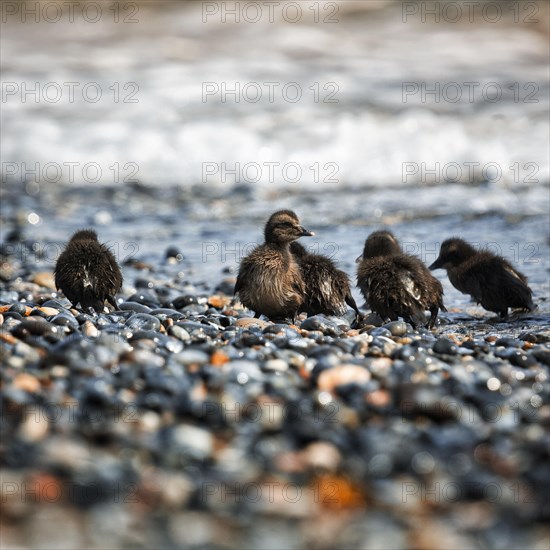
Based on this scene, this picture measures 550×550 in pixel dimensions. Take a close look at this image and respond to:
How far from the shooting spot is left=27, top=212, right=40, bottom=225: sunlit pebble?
39.1 ft

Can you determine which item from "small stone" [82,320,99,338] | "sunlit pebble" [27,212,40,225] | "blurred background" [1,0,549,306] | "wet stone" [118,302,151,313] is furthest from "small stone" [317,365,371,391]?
"sunlit pebble" [27,212,40,225]

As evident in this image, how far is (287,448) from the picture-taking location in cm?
352

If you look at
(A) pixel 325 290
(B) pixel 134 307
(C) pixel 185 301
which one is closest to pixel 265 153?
(C) pixel 185 301

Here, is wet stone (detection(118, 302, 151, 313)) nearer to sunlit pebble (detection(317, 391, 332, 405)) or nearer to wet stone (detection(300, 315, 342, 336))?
wet stone (detection(300, 315, 342, 336))

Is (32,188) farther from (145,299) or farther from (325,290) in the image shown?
(325,290)

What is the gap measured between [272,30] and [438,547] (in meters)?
19.0

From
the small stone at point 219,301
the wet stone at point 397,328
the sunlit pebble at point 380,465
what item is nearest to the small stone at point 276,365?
the sunlit pebble at point 380,465

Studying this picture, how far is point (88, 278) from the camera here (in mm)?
6359

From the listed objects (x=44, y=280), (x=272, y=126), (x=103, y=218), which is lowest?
(x=44, y=280)

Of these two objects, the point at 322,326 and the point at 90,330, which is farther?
the point at 322,326

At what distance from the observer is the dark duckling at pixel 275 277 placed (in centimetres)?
627

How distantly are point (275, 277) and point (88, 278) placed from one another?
1326 mm

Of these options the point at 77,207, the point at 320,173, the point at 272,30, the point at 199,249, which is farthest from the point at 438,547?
the point at 272,30

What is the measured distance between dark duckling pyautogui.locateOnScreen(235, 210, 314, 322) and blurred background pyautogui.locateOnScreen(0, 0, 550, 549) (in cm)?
193
